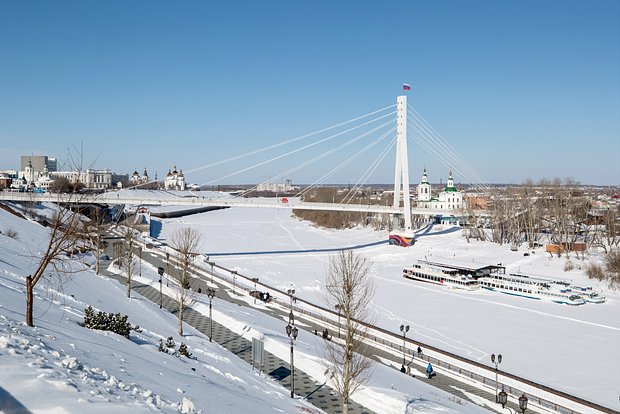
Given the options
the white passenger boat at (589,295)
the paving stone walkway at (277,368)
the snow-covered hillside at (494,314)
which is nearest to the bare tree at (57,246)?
the paving stone walkway at (277,368)

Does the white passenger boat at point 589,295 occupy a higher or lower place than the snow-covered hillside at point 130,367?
lower

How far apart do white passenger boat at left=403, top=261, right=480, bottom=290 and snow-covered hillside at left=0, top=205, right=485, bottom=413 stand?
15176 mm

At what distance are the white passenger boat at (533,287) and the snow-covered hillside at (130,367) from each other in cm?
1564

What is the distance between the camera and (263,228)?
6938 centimetres

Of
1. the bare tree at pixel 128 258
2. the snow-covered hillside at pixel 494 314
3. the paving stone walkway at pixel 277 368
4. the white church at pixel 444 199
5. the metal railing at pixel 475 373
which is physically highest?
the white church at pixel 444 199

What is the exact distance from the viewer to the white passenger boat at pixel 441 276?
29.9 metres

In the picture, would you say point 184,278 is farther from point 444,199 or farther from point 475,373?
point 444,199

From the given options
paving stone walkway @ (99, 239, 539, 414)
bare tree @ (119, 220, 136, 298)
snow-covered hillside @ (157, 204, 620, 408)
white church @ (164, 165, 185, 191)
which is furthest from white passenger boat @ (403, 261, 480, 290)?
Result: white church @ (164, 165, 185, 191)

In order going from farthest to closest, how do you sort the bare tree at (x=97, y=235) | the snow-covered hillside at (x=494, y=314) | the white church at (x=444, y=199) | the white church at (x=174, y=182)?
the white church at (x=174, y=182) < the white church at (x=444, y=199) < the bare tree at (x=97, y=235) < the snow-covered hillside at (x=494, y=314)

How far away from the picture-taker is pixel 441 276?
3119 cm

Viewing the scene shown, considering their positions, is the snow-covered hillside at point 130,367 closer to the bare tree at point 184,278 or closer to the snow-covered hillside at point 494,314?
the bare tree at point 184,278

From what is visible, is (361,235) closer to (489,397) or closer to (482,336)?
(482,336)

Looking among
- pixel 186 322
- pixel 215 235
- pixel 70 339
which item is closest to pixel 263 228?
pixel 215 235

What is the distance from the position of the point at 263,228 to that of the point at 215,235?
473 inches
